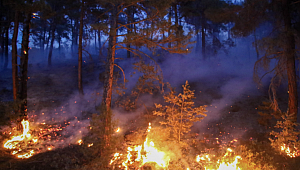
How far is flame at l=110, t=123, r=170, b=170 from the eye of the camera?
532cm

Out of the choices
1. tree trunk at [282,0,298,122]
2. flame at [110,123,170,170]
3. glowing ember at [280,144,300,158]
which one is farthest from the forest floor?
tree trunk at [282,0,298,122]

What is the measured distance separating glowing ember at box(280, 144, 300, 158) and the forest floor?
27 cm

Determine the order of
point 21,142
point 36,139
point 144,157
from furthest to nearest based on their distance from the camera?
point 36,139 → point 21,142 → point 144,157

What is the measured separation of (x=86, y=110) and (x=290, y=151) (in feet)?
34.9

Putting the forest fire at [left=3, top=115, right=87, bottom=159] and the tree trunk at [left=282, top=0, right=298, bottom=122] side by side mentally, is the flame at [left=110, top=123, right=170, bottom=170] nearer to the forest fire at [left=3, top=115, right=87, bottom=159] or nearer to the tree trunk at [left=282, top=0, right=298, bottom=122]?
the forest fire at [left=3, top=115, right=87, bottom=159]

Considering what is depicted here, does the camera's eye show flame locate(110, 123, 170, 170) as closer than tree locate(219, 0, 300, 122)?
Yes

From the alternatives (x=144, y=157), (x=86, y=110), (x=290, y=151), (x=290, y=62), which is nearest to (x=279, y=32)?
(x=290, y=62)

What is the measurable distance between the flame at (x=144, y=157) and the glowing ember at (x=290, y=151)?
14.4 ft

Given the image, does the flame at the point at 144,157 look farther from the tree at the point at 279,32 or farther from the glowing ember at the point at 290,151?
the tree at the point at 279,32

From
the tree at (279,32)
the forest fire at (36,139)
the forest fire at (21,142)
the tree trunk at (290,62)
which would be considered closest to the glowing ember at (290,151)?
the tree at (279,32)

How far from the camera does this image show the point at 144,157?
5566 millimetres

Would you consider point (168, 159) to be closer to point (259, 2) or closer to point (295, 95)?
point (295, 95)

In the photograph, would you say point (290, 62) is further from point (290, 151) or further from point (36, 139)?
point (36, 139)

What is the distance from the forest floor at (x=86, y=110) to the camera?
5363 millimetres
